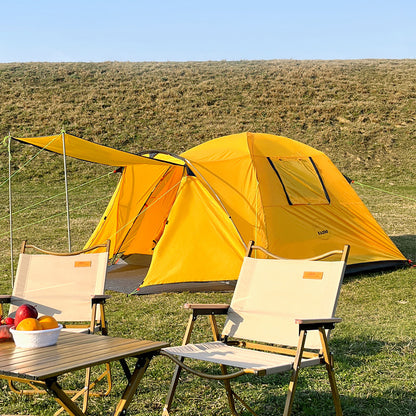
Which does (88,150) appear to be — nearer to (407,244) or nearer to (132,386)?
(132,386)

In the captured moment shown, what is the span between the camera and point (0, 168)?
62.2ft

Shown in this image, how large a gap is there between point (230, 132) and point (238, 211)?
1450 cm

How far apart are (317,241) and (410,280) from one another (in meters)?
1.12

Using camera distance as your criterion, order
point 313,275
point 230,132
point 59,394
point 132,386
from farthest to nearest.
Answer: point 230,132 < point 313,275 < point 132,386 < point 59,394

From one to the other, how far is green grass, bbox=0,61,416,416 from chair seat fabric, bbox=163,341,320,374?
0.39 meters

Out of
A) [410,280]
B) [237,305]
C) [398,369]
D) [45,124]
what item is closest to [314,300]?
[237,305]

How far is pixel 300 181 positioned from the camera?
25.4 ft

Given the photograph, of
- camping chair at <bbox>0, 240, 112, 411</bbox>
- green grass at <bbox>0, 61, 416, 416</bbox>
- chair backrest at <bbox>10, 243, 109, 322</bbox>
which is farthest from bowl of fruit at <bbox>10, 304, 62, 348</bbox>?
chair backrest at <bbox>10, 243, 109, 322</bbox>

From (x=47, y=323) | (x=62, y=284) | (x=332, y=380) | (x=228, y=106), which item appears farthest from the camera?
(x=228, y=106)

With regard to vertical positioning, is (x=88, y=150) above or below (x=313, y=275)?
above

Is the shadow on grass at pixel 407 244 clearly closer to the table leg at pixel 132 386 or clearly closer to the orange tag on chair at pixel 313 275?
the orange tag on chair at pixel 313 275

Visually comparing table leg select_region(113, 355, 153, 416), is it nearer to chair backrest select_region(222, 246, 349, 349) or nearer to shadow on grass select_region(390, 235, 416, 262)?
chair backrest select_region(222, 246, 349, 349)

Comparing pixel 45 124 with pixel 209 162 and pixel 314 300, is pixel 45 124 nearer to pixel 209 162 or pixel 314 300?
pixel 209 162

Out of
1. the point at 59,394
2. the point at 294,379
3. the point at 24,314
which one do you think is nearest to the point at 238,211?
the point at 294,379
